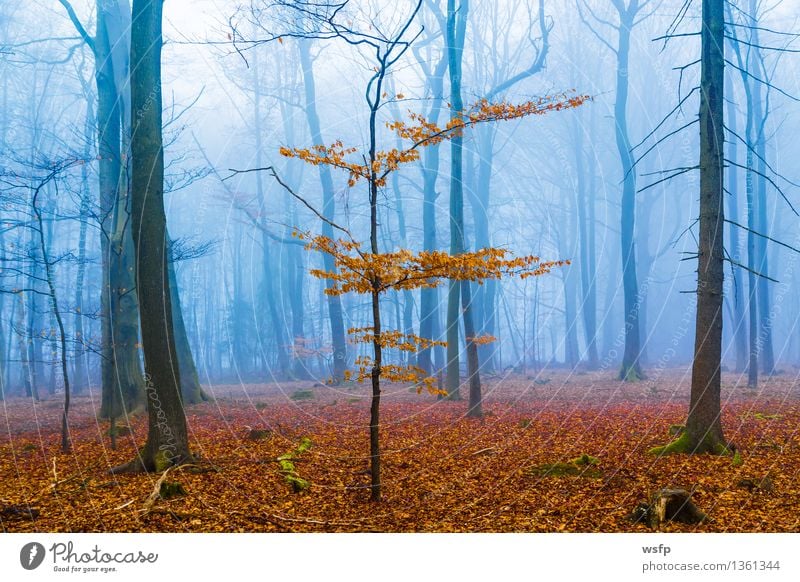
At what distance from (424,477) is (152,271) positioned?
512 centimetres

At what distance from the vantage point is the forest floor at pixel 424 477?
7098 mm

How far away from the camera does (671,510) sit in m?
6.71

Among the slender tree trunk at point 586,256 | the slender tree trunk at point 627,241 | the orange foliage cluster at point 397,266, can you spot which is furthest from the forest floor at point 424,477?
the slender tree trunk at point 586,256

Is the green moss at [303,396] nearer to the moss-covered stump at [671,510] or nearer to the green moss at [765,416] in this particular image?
the green moss at [765,416]

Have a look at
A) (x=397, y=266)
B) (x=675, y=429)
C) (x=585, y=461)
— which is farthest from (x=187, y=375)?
(x=675, y=429)

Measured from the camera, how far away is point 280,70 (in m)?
27.9

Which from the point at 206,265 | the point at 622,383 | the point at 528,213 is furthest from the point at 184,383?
the point at 206,265

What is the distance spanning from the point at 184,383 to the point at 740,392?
616 inches

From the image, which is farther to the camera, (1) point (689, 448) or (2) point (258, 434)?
(2) point (258, 434)

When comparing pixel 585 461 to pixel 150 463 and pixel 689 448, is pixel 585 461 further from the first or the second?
pixel 150 463

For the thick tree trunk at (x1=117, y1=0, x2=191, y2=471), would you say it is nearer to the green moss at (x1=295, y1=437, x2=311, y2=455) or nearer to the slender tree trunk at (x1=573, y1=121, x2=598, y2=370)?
the green moss at (x1=295, y1=437, x2=311, y2=455)

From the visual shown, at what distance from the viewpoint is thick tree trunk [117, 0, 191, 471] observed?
875 centimetres

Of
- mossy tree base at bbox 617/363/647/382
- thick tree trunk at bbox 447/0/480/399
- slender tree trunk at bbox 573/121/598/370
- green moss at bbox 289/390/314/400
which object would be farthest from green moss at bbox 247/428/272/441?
slender tree trunk at bbox 573/121/598/370

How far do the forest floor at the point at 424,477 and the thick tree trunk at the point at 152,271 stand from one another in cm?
55
